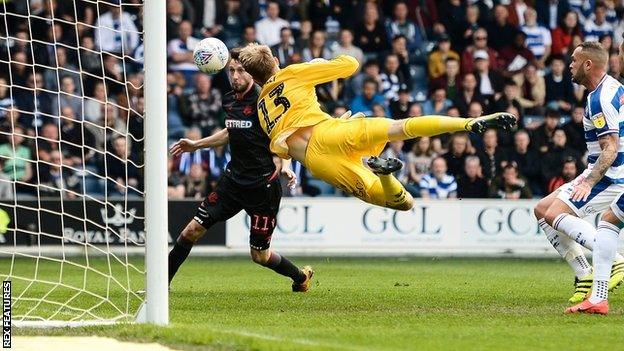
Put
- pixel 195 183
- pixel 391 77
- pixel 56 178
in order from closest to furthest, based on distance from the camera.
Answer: pixel 56 178 < pixel 195 183 < pixel 391 77

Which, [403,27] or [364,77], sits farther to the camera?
[403,27]

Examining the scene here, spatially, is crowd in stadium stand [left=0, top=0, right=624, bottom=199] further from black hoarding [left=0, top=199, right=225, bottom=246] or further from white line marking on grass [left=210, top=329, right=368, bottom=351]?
white line marking on grass [left=210, top=329, right=368, bottom=351]

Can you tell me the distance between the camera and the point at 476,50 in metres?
21.2

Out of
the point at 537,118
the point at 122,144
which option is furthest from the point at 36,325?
the point at 537,118

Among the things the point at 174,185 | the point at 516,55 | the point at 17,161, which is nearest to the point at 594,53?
the point at 17,161

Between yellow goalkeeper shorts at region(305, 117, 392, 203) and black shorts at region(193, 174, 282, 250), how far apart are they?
1.30 metres

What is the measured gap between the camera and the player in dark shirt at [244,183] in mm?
11164

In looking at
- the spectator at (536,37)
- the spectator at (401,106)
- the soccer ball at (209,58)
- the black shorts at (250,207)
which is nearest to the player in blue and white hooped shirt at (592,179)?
the black shorts at (250,207)

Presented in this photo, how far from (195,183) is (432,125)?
9.69m

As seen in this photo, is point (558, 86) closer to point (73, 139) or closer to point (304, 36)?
point (304, 36)

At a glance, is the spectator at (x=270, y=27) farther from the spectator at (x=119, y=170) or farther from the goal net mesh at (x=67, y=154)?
the spectator at (x=119, y=170)

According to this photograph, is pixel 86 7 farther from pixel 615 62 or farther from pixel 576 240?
pixel 576 240

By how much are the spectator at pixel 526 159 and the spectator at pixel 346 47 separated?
3225 mm

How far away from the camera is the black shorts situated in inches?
444
